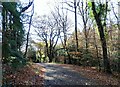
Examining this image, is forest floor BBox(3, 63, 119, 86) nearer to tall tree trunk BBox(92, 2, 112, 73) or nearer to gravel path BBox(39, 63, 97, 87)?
gravel path BBox(39, 63, 97, 87)

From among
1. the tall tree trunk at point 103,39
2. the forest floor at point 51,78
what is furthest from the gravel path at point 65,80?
the tall tree trunk at point 103,39

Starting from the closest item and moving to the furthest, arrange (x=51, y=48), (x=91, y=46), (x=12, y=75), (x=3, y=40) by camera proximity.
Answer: (x=3, y=40) < (x=12, y=75) < (x=91, y=46) < (x=51, y=48)

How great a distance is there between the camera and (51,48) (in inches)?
886

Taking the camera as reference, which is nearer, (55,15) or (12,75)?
(12,75)

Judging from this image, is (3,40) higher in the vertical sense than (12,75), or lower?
higher

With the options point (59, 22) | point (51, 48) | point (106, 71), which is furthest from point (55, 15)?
point (106, 71)

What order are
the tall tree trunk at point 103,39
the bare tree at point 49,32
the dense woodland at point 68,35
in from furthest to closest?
the bare tree at point 49,32, the tall tree trunk at point 103,39, the dense woodland at point 68,35

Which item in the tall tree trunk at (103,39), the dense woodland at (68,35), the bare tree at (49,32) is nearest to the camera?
the dense woodland at (68,35)

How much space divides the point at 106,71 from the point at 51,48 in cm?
1320

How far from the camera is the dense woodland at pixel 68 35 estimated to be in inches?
199

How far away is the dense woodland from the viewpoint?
16.5 ft

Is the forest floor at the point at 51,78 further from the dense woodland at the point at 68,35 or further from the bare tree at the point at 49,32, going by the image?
the bare tree at the point at 49,32

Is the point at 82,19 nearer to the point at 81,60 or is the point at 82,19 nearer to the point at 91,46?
the point at 81,60

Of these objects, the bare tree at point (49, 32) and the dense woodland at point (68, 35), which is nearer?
the dense woodland at point (68, 35)
